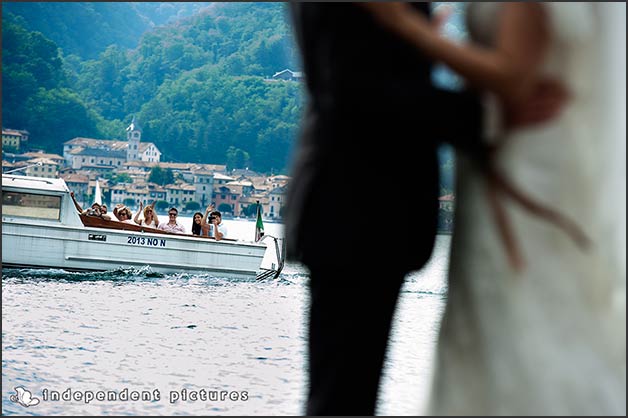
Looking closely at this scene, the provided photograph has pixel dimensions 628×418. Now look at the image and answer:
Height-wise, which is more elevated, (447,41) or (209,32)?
(209,32)

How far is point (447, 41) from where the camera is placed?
105 centimetres

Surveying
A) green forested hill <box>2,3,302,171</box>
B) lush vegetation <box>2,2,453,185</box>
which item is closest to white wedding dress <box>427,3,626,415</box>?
lush vegetation <box>2,2,453,185</box>

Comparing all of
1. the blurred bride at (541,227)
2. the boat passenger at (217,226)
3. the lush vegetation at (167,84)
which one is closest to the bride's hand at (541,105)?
the blurred bride at (541,227)

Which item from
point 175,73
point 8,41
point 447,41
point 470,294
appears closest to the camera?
point 447,41

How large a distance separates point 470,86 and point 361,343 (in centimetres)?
40

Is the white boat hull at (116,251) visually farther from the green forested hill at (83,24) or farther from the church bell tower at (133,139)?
the green forested hill at (83,24)

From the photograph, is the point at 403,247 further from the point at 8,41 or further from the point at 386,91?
the point at 8,41

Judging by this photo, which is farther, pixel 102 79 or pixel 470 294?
pixel 102 79

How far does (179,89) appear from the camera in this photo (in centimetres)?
5806

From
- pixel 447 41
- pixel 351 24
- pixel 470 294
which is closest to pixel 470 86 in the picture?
pixel 447 41

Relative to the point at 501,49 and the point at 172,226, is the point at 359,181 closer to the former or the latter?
the point at 501,49

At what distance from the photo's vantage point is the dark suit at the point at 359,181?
108cm

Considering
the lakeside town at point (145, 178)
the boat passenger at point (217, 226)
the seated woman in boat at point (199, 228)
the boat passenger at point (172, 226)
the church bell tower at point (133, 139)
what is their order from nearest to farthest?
1. the boat passenger at point (217, 226)
2. the boat passenger at point (172, 226)
3. the seated woman in boat at point (199, 228)
4. the lakeside town at point (145, 178)
5. the church bell tower at point (133, 139)

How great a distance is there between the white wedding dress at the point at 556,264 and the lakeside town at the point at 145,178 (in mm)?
45341
